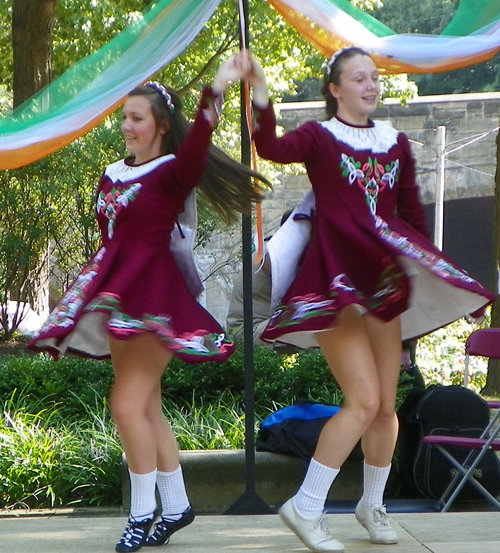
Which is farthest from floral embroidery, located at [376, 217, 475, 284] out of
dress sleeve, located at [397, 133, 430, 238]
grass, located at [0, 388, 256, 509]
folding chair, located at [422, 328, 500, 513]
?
grass, located at [0, 388, 256, 509]

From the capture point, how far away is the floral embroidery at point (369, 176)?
3.75m

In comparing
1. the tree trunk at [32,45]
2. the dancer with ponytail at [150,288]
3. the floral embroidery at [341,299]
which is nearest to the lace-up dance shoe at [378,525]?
the dancer with ponytail at [150,288]

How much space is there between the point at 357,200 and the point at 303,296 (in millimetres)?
446

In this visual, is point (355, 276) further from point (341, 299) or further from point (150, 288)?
point (150, 288)

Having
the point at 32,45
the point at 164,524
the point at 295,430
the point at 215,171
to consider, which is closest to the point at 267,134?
the point at 215,171

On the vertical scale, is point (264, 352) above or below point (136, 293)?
below

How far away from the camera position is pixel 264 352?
7.13 metres

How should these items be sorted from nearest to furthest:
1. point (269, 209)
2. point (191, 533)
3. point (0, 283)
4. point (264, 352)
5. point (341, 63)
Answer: point (341, 63) < point (191, 533) < point (264, 352) < point (0, 283) < point (269, 209)

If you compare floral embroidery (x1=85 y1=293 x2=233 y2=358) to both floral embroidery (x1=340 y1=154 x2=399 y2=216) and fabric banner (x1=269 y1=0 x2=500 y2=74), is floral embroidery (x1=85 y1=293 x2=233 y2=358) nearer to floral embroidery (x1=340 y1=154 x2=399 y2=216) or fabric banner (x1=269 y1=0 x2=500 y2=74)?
floral embroidery (x1=340 y1=154 x2=399 y2=216)

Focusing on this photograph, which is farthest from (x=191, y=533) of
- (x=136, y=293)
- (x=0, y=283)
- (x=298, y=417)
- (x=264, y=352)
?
(x=0, y=283)

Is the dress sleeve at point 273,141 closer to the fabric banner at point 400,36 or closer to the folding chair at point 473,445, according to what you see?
the fabric banner at point 400,36

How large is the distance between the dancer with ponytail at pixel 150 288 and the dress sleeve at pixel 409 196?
634 mm

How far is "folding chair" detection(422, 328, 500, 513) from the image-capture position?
5219 millimetres

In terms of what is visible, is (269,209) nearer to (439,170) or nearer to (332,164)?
(439,170)
